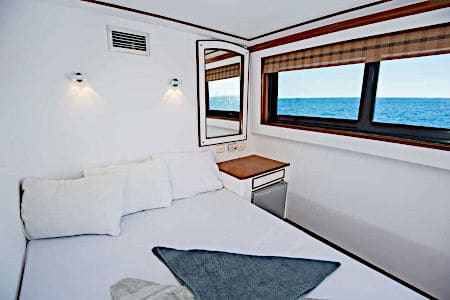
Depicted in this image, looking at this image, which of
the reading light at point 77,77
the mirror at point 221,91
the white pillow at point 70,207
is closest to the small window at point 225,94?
the mirror at point 221,91

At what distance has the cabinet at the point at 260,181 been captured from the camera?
2129mm

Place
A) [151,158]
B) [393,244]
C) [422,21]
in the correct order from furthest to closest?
[151,158], [393,244], [422,21]

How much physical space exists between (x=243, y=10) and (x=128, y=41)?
3.30 ft

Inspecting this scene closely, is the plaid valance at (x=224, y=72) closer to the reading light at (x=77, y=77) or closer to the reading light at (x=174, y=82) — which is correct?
the reading light at (x=174, y=82)

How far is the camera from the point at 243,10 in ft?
5.47

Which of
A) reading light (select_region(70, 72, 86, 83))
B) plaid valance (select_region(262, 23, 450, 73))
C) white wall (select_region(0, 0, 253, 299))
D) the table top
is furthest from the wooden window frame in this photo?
reading light (select_region(70, 72, 86, 83))

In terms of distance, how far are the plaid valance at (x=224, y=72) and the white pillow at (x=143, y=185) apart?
3.79 feet

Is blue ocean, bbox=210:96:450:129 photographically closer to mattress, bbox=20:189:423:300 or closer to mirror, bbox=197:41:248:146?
mirror, bbox=197:41:248:146

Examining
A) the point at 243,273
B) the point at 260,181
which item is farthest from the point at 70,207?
the point at 260,181

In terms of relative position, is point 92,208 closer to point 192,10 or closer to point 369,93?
point 192,10

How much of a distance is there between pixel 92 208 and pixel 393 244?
237 cm

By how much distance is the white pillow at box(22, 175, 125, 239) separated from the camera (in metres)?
1.34

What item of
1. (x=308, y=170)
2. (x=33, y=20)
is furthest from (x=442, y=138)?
(x=33, y=20)

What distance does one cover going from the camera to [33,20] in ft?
4.79
